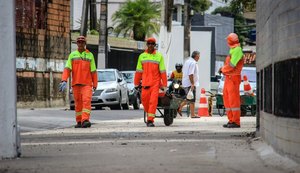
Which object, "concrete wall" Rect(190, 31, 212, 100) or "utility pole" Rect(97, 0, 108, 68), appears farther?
"concrete wall" Rect(190, 31, 212, 100)

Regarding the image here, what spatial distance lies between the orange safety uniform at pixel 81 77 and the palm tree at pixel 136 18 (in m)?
62.9

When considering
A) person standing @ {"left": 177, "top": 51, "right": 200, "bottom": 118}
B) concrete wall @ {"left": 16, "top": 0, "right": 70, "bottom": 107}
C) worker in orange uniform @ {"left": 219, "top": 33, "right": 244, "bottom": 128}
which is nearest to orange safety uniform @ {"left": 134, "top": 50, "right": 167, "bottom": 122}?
worker in orange uniform @ {"left": 219, "top": 33, "right": 244, "bottom": 128}

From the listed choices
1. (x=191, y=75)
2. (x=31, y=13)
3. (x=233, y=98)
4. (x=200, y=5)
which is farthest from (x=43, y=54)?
(x=200, y=5)

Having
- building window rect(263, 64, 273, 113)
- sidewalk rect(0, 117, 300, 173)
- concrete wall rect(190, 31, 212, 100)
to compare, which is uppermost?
concrete wall rect(190, 31, 212, 100)

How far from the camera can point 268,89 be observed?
13.1 metres

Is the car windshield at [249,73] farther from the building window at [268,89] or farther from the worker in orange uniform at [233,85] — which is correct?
the building window at [268,89]

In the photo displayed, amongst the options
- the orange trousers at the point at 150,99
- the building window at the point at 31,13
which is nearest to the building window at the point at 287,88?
the orange trousers at the point at 150,99

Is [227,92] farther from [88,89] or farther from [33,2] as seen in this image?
[33,2]

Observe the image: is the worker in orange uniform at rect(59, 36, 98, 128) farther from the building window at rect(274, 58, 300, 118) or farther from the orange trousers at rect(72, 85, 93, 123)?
the building window at rect(274, 58, 300, 118)

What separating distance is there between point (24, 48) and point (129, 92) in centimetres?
477

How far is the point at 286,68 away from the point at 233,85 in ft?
27.5

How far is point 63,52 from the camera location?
38344 mm

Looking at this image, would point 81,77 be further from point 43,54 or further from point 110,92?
point 43,54

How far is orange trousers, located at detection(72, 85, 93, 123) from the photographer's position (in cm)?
1980
